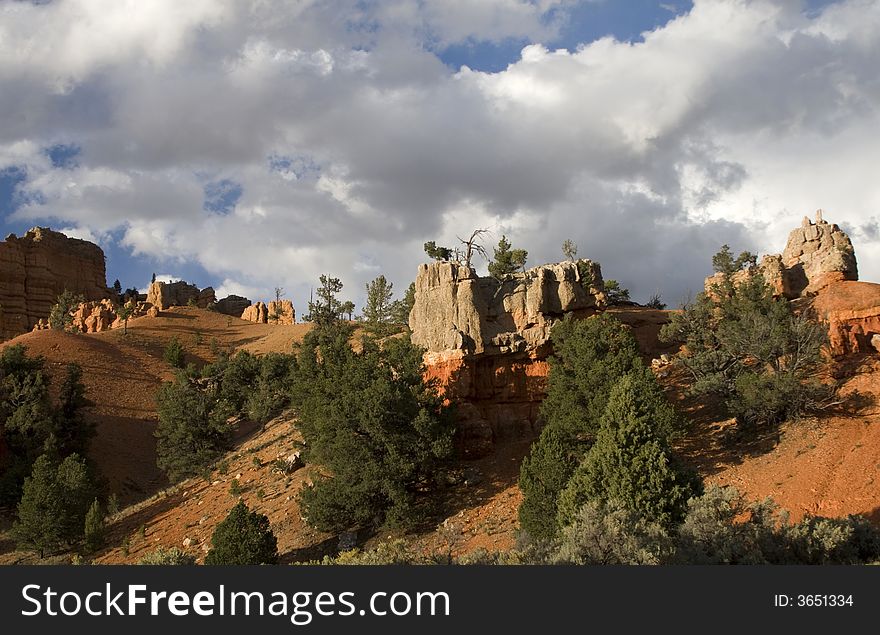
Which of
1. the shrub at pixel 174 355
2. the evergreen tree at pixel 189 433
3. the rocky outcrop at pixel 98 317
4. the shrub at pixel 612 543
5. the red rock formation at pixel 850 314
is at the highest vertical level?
the rocky outcrop at pixel 98 317

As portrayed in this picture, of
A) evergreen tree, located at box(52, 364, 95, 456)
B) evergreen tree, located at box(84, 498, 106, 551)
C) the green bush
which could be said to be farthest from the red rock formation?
evergreen tree, located at box(52, 364, 95, 456)

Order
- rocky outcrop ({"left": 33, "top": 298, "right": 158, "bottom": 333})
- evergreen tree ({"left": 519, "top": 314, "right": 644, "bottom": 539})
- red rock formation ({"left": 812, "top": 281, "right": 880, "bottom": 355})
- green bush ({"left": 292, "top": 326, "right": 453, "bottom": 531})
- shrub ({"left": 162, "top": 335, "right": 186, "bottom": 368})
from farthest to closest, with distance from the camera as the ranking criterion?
rocky outcrop ({"left": 33, "top": 298, "right": 158, "bottom": 333}) < shrub ({"left": 162, "top": 335, "right": 186, "bottom": 368}) < red rock formation ({"left": 812, "top": 281, "right": 880, "bottom": 355}) < green bush ({"left": 292, "top": 326, "right": 453, "bottom": 531}) < evergreen tree ({"left": 519, "top": 314, "right": 644, "bottom": 539})

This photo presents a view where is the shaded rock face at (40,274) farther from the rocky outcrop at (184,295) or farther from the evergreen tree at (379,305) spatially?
the evergreen tree at (379,305)

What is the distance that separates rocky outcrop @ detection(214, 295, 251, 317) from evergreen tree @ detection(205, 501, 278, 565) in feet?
306

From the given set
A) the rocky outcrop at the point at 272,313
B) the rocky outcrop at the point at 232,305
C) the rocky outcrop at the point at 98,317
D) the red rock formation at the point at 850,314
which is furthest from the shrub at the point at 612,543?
the rocky outcrop at the point at 232,305

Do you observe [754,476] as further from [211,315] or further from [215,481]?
[211,315]

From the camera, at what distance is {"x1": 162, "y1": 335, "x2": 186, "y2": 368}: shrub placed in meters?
70.7

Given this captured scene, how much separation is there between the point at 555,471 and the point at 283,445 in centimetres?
2125

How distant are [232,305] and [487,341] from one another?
93.9 metres

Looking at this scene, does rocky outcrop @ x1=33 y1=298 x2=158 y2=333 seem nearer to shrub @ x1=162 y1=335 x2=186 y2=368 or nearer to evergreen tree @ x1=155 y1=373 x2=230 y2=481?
shrub @ x1=162 y1=335 x2=186 y2=368

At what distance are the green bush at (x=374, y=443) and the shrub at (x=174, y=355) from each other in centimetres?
4003

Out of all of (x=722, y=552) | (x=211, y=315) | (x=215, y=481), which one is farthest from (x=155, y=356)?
(x=722, y=552)

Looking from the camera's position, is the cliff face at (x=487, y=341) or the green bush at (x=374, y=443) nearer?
the green bush at (x=374, y=443)

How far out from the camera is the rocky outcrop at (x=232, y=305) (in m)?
118
